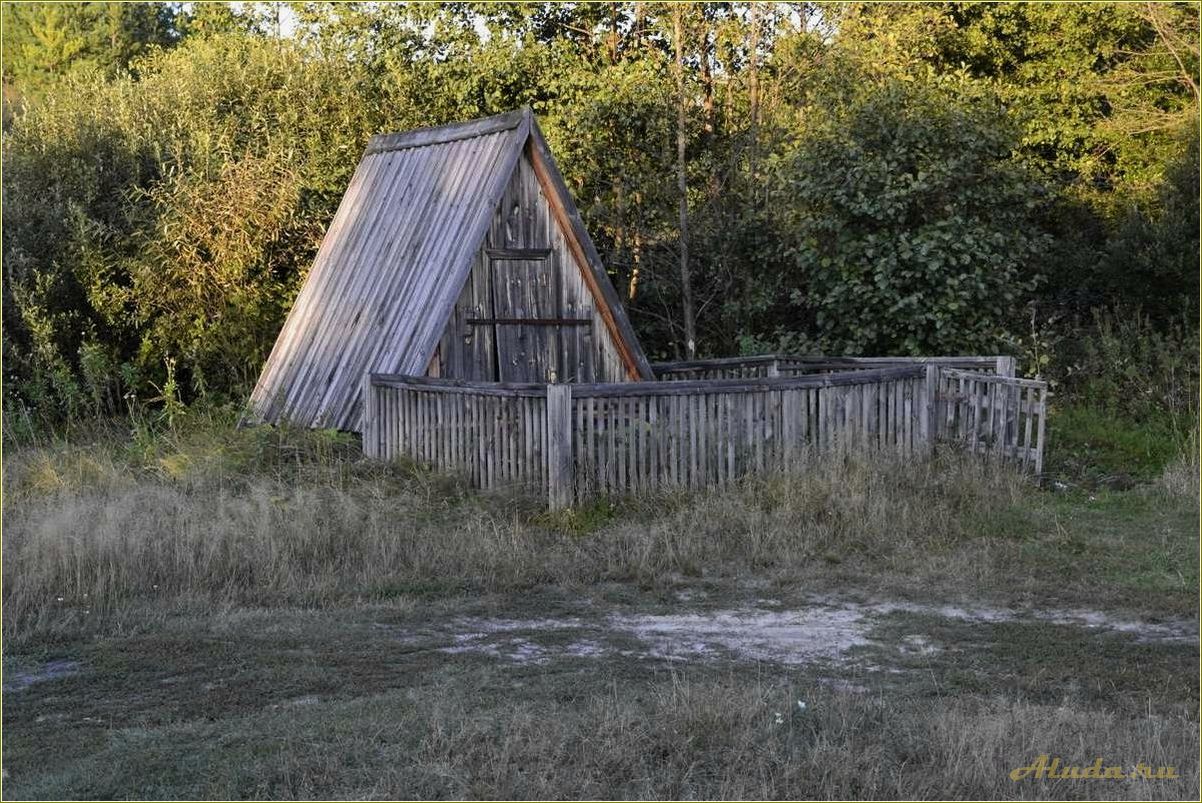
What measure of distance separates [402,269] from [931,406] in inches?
247

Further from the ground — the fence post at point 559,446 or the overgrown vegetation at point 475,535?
the fence post at point 559,446

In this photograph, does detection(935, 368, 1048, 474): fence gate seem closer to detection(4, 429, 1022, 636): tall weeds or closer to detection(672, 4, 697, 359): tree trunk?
detection(4, 429, 1022, 636): tall weeds

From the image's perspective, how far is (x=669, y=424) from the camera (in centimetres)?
1288

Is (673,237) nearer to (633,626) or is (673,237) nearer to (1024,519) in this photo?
(1024,519)

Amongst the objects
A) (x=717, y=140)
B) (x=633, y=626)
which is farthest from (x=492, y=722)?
(x=717, y=140)

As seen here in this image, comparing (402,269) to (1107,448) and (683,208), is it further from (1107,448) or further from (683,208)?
(1107,448)

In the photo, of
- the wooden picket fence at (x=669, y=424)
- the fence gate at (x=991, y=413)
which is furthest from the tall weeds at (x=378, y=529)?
the fence gate at (x=991, y=413)

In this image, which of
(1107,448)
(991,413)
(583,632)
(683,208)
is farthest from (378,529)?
(683,208)

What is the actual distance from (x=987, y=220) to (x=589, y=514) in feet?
31.0

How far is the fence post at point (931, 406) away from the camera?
1484cm

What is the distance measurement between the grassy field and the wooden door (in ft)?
8.06

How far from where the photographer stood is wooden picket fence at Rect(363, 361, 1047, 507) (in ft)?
40.9

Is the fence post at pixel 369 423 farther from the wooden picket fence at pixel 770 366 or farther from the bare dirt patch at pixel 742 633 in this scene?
the bare dirt patch at pixel 742 633

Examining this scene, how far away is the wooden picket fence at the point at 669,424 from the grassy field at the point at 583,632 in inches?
16.1
